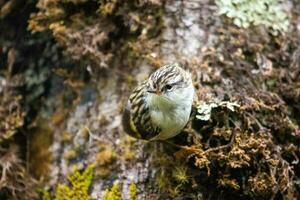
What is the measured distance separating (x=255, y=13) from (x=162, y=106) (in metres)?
1.32

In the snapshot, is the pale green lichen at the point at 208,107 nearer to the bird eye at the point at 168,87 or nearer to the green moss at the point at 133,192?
the bird eye at the point at 168,87

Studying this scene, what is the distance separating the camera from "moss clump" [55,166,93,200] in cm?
411

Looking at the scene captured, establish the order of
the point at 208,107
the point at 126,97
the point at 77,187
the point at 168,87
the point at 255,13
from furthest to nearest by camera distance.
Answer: the point at 255,13
the point at 126,97
the point at 77,187
the point at 208,107
the point at 168,87

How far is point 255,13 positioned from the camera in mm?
4496

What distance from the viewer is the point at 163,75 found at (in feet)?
11.9

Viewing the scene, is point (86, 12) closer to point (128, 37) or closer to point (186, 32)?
point (128, 37)

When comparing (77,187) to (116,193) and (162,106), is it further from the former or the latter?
(162,106)

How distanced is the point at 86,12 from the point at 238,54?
4.17 ft

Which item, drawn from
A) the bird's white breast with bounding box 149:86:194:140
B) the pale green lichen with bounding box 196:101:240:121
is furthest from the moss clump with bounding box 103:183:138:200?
the pale green lichen with bounding box 196:101:240:121

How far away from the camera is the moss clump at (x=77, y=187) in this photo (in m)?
4.11

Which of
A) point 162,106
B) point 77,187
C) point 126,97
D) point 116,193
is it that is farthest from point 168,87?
point 77,187

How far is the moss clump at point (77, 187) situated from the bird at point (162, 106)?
0.56m

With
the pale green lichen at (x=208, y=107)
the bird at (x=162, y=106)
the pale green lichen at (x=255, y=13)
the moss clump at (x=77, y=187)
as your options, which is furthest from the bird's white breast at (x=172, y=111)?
the pale green lichen at (x=255, y=13)

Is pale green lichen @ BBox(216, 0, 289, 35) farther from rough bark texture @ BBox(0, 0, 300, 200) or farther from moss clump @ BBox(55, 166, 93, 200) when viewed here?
moss clump @ BBox(55, 166, 93, 200)
